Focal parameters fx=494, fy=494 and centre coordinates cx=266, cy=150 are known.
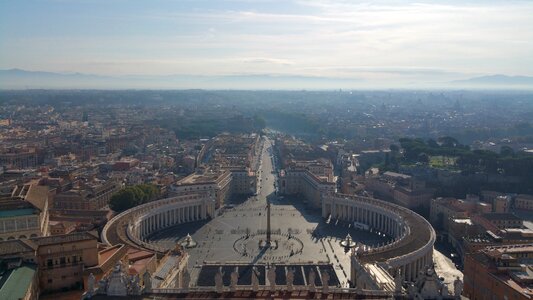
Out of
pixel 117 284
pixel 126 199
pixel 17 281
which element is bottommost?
pixel 126 199

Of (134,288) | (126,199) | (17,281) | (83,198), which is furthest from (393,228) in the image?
(17,281)

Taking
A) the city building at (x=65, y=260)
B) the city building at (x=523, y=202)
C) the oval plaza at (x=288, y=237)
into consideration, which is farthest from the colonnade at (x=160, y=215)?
the city building at (x=523, y=202)

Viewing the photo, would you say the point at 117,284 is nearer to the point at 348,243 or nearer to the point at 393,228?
the point at 348,243

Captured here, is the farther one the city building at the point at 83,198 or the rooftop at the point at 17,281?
the city building at the point at 83,198

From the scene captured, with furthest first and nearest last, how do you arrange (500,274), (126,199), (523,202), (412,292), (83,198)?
(523,202), (83,198), (126,199), (500,274), (412,292)

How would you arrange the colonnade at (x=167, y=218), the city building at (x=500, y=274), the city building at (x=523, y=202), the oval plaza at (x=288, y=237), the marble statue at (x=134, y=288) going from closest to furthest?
the marble statue at (x=134, y=288) → the city building at (x=500, y=274) → the oval plaza at (x=288, y=237) → the colonnade at (x=167, y=218) → the city building at (x=523, y=202)

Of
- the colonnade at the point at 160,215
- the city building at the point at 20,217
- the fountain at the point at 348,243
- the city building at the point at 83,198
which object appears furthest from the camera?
the city building at the point at 83,198

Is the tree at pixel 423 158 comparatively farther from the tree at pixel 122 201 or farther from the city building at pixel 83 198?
the city building at pixel 83 198

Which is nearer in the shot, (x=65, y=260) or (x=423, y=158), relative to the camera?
(x=65, y=260)

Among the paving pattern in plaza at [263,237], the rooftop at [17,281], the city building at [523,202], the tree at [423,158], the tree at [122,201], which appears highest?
the rooftop at [17,281]

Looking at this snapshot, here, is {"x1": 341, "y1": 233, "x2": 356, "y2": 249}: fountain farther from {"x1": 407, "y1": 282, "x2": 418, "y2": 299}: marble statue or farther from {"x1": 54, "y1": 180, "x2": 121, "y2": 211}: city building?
{"x1": 54, "y1": 180, "x2": 121, "y2": 211}: city building

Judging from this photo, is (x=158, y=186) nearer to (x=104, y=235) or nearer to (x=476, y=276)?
(x=104, y=235)
